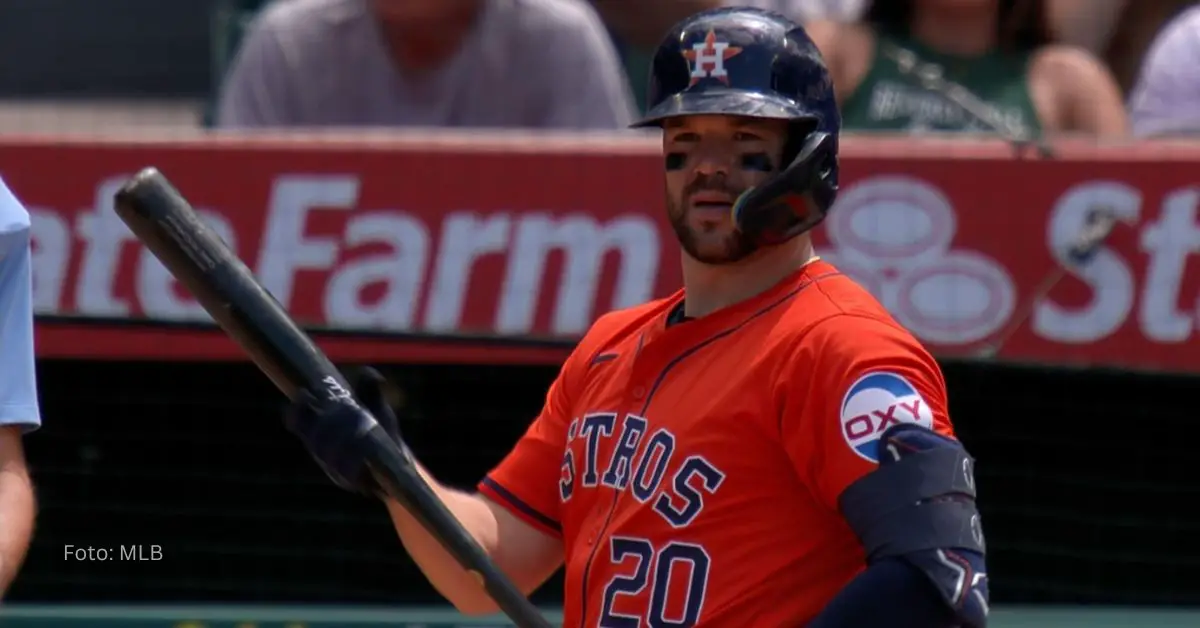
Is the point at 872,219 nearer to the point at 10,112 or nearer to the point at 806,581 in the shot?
the point at 806,581

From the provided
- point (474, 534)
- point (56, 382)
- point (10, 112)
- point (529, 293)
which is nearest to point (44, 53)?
point (10, 112)

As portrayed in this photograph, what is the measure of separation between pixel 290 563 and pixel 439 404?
54 cm

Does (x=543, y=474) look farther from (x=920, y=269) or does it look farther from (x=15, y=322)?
(x=920, y=269)

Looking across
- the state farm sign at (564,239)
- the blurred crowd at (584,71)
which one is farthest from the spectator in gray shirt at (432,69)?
the state farm sign at (564,239)

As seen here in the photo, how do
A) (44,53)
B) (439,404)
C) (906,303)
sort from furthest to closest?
(44,53), (439,404), (906,303)

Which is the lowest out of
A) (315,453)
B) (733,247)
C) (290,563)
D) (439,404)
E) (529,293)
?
(290,563)

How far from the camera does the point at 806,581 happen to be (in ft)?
7.86

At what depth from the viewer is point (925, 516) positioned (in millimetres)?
2244

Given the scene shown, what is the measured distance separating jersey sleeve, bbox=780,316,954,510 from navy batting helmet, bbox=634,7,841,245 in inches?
7.3

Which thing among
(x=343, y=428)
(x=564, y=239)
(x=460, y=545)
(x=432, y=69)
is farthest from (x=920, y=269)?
(x=343, y=428)

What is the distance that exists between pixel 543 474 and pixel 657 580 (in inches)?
16.6

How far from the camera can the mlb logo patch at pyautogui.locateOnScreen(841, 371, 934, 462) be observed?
228 cm

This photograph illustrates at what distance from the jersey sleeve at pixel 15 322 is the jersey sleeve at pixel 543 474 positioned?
2.21 feet

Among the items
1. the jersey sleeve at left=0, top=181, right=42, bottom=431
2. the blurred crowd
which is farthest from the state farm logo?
the jersey sleeve at left=0, top=181, right=42, bottom=431
